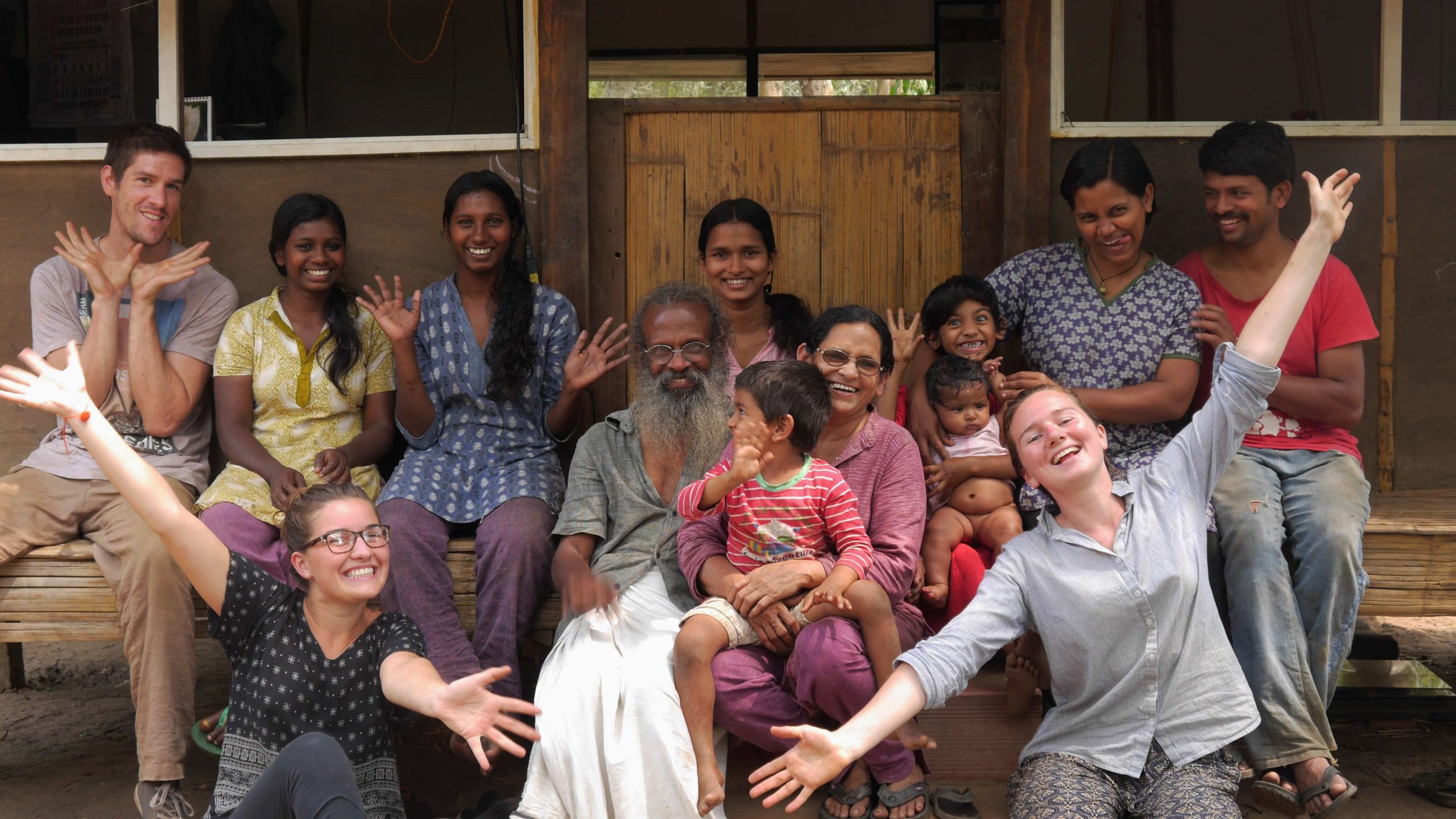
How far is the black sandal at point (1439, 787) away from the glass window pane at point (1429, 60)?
3.05 metres

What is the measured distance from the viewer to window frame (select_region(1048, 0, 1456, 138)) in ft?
15.5

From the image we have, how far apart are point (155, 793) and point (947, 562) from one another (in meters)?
2.52

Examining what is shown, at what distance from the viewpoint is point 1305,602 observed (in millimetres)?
3561

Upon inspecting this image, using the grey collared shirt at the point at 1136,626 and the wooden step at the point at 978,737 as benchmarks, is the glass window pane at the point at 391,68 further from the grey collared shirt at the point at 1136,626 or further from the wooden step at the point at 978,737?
the grey collared shirt at the point at 1136,626

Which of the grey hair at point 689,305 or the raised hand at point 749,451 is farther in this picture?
the grey hair at point 689,305

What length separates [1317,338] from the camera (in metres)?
4.03

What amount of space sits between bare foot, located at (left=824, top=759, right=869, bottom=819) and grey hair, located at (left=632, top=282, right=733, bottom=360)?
4.77 feet

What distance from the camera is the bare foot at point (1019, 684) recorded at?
3414mm

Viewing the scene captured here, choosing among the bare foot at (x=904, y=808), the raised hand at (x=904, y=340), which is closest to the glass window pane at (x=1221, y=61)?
the raised hand at (x=904, y=340)

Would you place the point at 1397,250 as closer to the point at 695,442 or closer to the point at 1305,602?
the point at 1305,602

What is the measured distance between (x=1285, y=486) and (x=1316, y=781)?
38.7 inches

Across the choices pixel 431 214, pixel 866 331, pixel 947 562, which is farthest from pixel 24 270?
pixel 947 562

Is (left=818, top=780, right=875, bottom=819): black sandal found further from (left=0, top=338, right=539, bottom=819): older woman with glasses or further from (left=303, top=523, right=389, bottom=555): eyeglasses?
(left=303, top=523, right=389, bottom=555): eyeglasses

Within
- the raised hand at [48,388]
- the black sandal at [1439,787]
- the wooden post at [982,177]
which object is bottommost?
the black sandal at [1439,787]
